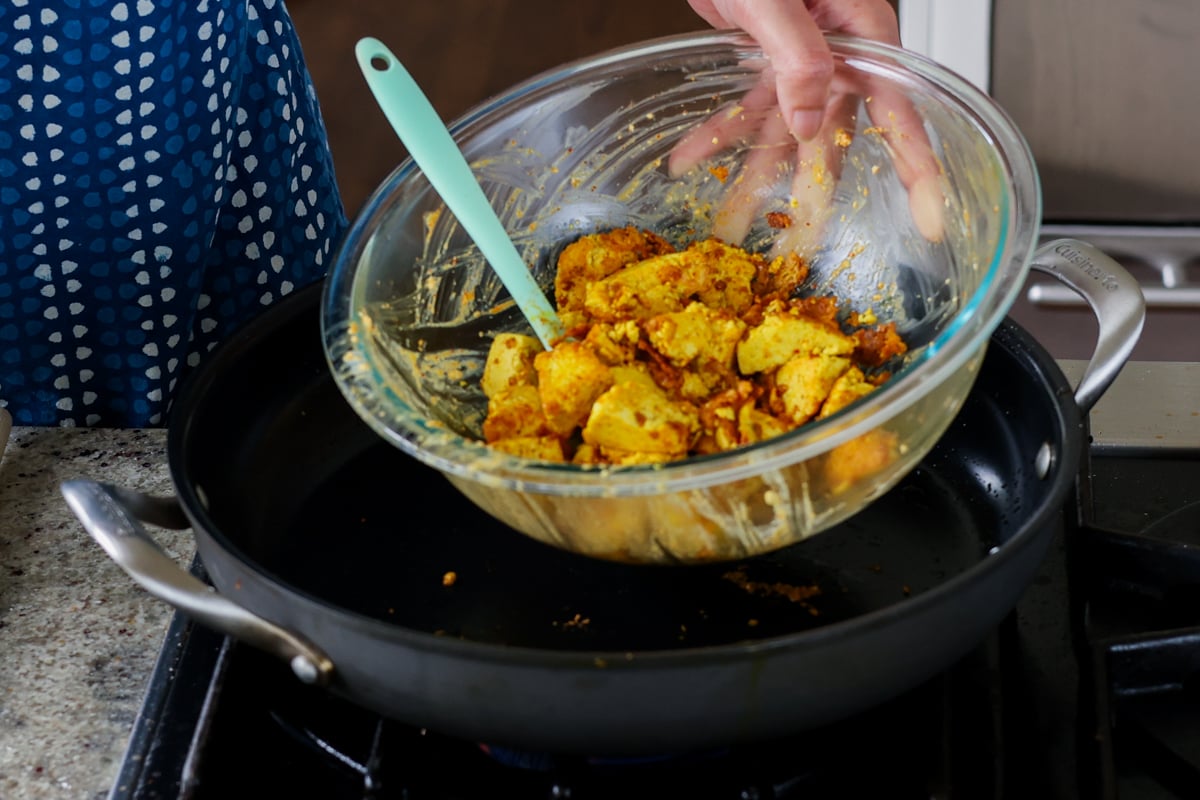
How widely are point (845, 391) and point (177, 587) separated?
1.15ft

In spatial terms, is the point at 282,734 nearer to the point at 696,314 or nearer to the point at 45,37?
the point at 696,314

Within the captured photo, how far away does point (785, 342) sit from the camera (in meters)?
0.71

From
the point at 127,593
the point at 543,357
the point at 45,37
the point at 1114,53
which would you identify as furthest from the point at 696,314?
the point at 1114,53

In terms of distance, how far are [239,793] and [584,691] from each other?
190mm

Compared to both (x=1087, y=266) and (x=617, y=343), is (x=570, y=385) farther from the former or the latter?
(x=1087, y=266)

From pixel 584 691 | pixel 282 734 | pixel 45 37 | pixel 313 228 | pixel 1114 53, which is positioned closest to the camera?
pixel 584 691

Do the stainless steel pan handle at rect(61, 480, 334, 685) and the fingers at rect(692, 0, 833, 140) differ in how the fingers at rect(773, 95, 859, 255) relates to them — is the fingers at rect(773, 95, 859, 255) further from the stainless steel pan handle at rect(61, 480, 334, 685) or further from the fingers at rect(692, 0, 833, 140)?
the stainless steel pan handle at rect(61, 480, 334, 685)

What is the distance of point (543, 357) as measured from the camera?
2.33 feet

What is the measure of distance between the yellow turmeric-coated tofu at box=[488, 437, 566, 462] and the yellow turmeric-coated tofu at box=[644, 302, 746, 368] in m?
0.09

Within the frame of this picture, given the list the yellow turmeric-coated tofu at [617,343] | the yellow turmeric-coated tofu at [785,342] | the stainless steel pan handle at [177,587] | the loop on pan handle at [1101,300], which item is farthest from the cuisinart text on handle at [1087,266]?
the stainless steel pan handle at [177,587]

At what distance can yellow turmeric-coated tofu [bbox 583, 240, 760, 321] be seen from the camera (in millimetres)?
748

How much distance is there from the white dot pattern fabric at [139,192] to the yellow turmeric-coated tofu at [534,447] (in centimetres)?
34

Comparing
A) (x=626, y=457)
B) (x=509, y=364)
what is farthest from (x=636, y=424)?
(x=509, y=364)

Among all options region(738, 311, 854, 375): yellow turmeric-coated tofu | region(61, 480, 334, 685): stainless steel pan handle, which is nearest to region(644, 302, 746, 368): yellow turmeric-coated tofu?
region(738, 311, 854, 375): yellow turmeric-coated tofu
